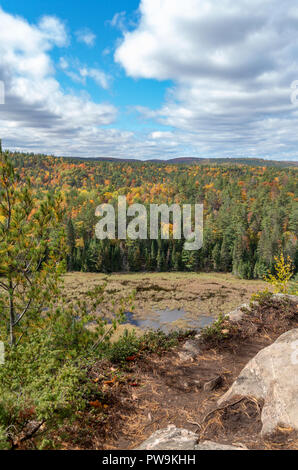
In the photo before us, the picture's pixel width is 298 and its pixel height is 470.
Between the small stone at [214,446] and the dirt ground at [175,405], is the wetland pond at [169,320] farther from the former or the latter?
the small stone at [214,446]

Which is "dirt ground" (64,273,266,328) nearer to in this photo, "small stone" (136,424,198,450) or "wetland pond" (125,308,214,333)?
"wetland pond" (125,308,214,333)

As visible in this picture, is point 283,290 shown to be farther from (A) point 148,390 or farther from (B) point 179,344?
(A) point 148,390

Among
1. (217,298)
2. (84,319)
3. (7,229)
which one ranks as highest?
(7,229)

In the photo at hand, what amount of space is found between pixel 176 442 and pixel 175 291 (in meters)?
45.0

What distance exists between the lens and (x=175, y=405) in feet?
14.2

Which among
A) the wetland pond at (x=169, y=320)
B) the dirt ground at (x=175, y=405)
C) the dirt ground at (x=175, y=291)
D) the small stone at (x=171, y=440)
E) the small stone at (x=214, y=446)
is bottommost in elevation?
the dirt ground at (x=175, y=291)

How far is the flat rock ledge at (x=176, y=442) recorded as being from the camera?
3.01 metres

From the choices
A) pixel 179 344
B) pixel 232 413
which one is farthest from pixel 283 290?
pixel 232 413

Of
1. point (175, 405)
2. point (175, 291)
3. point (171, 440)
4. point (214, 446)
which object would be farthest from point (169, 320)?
point (214, 446)

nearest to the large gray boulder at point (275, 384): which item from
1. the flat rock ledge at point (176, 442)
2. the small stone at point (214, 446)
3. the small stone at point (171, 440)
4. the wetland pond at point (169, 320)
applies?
the small stone at point (214, 446)

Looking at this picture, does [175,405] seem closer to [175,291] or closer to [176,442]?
[176,442]

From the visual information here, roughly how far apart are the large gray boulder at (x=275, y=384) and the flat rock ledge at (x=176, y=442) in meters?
0.74
